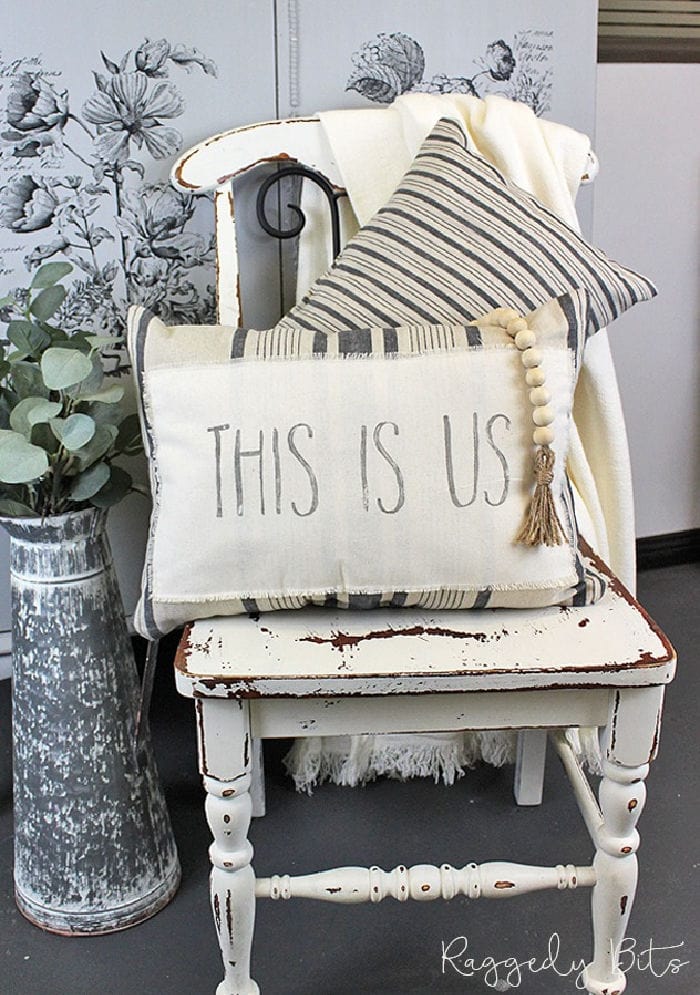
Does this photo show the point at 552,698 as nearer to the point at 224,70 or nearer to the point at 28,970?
the point at 28,970

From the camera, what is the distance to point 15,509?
100cm

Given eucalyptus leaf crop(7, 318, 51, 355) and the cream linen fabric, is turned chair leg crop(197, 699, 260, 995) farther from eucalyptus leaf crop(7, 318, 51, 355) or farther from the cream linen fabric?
the cream linen fabric

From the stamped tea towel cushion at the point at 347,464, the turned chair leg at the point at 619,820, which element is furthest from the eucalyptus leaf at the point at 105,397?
the turned chair leg at the point at 619,820

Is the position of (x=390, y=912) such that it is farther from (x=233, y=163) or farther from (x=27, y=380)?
(x=233, y=163)

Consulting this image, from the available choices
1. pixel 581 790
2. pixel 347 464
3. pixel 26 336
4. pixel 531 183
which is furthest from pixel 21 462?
pixel 531 183

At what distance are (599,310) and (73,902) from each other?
84 cm

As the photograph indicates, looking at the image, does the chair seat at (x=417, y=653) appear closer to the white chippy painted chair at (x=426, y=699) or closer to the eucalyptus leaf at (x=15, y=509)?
the white chippy painted chair at (x=426, y=699)

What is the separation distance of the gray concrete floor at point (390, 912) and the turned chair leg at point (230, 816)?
0.15 meters

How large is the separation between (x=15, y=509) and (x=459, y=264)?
1.67ft

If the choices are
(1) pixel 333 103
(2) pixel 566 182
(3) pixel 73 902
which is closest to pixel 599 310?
(2) pixel 566 182

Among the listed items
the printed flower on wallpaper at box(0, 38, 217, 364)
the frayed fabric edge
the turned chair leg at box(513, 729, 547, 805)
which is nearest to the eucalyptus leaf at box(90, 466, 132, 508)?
A: the printed flower on wallpaper at box(0, 38, 217, 364)

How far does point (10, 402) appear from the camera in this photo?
1.02m

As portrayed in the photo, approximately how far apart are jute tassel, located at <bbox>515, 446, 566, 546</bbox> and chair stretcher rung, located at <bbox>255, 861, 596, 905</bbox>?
313 millimetres

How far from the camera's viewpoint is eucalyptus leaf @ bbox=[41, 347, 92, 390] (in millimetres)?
911
